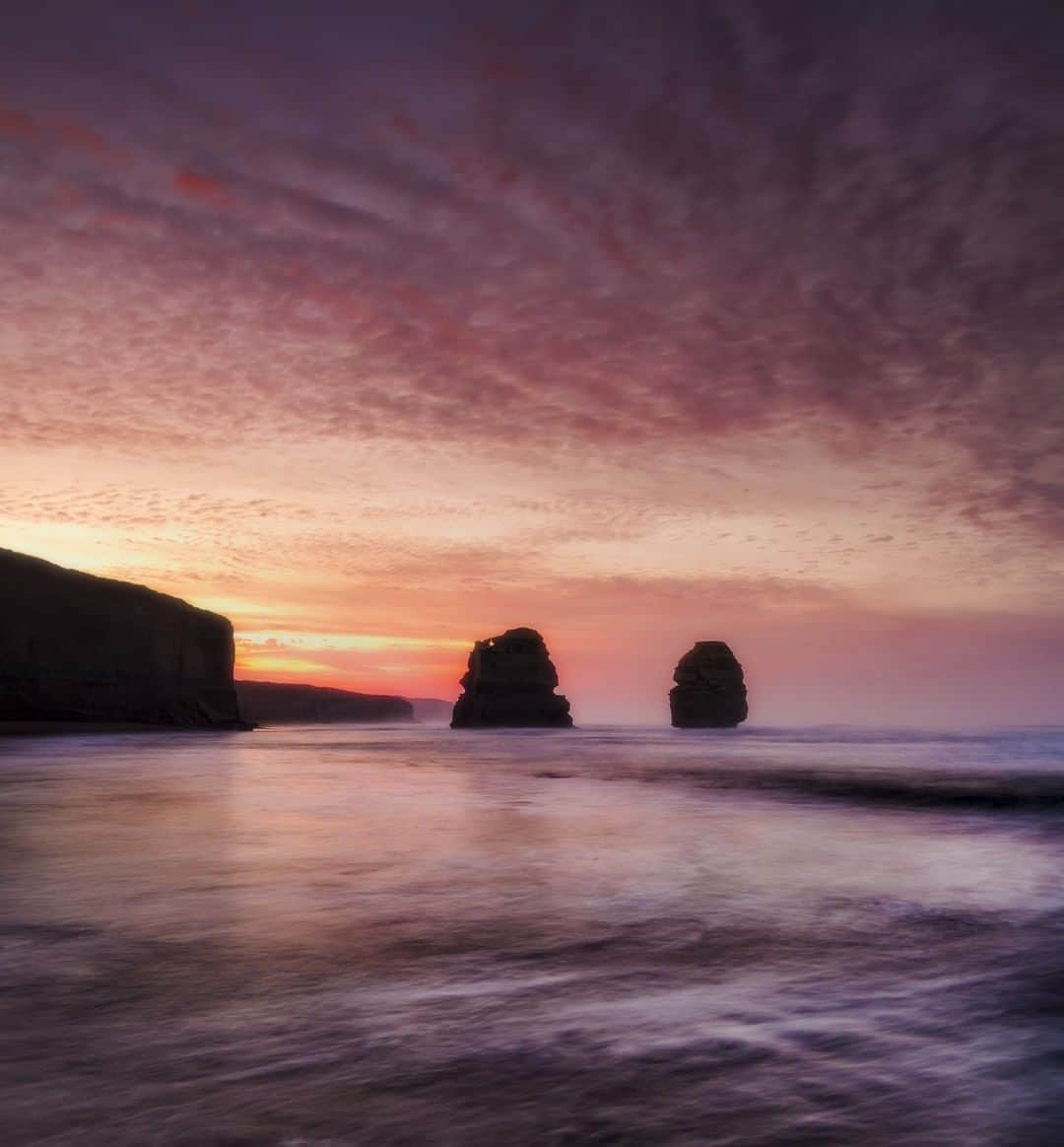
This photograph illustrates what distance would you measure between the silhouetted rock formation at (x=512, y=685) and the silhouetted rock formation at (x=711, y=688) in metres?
24.9

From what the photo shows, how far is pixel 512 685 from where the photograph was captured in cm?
12288

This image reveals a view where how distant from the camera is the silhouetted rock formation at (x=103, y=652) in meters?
59.3

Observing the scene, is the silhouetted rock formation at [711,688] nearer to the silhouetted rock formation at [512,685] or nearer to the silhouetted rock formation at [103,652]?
the silhouetted rock formation at [512,685]

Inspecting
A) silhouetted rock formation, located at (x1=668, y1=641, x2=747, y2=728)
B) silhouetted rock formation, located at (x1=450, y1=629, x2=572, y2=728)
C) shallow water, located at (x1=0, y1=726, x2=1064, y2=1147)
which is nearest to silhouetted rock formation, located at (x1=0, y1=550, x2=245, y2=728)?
silhouetted rock formation, located at (x1=450, y1=629, x2=572, y2=728)

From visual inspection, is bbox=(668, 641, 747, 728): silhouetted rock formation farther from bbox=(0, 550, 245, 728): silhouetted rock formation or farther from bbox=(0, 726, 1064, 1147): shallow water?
bbox=(0, 726, 1064, 1147): shallow water

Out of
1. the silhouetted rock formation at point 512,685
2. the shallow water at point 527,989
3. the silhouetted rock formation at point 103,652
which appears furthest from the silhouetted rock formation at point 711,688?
the shallow water at point 527,989

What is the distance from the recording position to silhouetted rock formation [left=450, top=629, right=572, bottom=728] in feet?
401

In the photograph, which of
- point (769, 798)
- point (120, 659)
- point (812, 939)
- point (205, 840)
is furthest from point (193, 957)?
point (120, 659)

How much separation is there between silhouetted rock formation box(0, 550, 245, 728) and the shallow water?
54960mm

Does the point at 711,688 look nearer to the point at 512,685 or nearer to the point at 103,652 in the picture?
the point at 512,685

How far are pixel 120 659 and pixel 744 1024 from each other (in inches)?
2880

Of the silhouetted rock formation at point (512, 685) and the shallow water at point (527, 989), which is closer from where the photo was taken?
the shallow water at point (527, 989)

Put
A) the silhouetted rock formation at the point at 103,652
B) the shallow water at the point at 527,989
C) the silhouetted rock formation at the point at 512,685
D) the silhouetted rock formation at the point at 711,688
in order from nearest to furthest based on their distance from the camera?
the shallow water at the point at 527,989
the silhouetted rock formation at the point at 103,652
the silhouetted rock formation at the point at 512,685
the silhouetted rock formation at the point at 711,688

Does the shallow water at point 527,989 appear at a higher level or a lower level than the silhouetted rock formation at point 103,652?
lower
